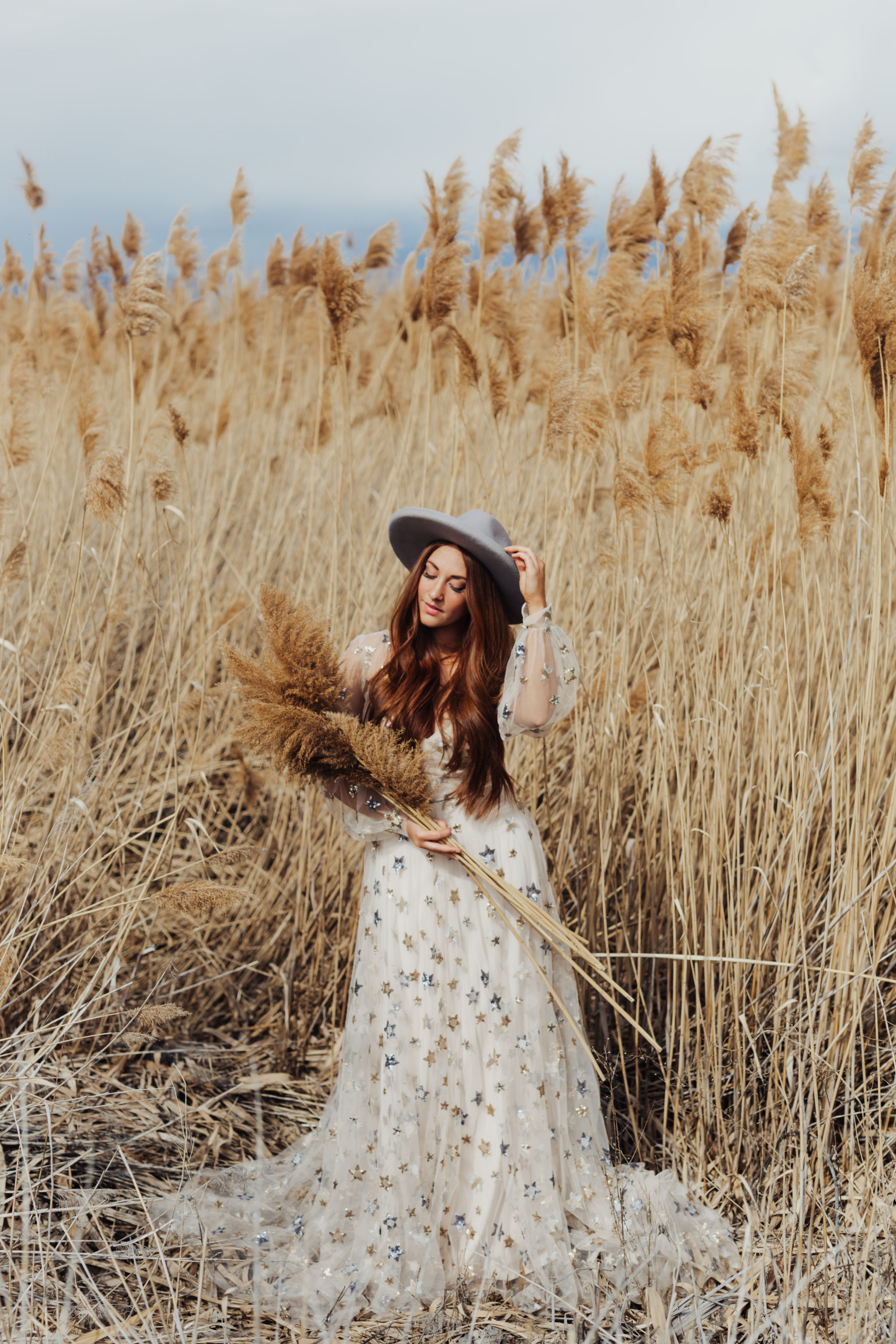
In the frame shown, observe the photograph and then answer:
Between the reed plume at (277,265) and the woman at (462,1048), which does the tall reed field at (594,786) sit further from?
the reed plume at (277,265)

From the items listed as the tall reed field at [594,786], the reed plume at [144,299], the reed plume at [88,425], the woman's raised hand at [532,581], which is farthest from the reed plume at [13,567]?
the woman's raised hand at [532,581]

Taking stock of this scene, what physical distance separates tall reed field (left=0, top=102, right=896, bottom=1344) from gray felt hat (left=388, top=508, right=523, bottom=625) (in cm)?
37

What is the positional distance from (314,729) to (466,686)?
0.39 meters

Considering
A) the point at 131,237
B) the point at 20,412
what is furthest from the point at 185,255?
the point at 20,412

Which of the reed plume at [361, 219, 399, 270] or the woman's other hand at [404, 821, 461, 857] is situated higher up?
the reed plume at [361, 219, 399, 270]

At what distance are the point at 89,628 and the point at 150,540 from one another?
604 mm

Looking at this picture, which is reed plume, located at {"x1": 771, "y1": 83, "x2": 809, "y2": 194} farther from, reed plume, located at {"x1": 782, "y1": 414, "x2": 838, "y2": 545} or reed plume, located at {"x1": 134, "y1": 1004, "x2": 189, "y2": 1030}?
reed plume, located at {"x1": 134, "y1": 1004, "x2": 189, "y2": 1030}

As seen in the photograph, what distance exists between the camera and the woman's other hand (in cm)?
179

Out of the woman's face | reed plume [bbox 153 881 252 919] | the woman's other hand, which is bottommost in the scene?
reed plume [bbox 153 881 252 919]

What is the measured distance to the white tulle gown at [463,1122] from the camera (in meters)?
1.86

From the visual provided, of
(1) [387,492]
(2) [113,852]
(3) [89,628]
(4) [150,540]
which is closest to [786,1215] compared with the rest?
(2) [113,852]

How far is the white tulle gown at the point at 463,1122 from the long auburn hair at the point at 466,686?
1.7 inches

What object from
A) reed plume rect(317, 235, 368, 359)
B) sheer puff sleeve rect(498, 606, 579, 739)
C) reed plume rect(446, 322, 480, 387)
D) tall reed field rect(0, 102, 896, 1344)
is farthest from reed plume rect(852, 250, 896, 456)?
reed plume rect(317, 235, 368, 359)

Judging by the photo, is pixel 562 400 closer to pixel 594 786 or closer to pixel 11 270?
pixel 594 786
